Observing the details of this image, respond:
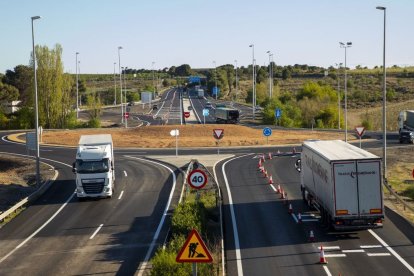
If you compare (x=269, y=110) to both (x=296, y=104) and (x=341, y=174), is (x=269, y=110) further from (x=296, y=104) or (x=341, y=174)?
(x=341, y=174)

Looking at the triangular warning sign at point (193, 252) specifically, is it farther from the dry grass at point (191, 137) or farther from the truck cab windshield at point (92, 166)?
the dry grass at point (191, 137)

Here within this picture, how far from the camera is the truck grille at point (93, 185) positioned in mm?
30609

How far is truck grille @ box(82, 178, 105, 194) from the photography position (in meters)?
30.6

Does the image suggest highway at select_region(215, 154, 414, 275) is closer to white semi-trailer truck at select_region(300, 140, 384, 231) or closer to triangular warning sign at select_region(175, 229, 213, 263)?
white semi-trailer truck at select_region(300, 140, 384, 231)

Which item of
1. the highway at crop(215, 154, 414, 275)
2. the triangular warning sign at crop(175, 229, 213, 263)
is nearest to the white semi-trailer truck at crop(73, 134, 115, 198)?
the highway at crop(215, 154, 414, 275)

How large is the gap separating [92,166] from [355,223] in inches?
577

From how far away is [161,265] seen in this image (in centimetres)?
1511

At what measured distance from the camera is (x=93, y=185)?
3075 cm

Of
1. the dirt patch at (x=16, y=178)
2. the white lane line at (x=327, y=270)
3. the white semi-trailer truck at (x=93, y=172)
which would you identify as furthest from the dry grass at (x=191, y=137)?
the white lane line at (x=327, y=270)

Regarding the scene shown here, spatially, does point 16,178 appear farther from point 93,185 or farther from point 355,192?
point 355,192

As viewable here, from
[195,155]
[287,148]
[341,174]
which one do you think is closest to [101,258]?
[341,174]

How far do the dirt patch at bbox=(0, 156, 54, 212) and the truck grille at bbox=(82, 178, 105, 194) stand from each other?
4.48 metres

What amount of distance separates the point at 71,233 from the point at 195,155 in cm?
2738

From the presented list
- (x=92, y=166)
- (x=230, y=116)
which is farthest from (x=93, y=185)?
(x=230, y=116)
